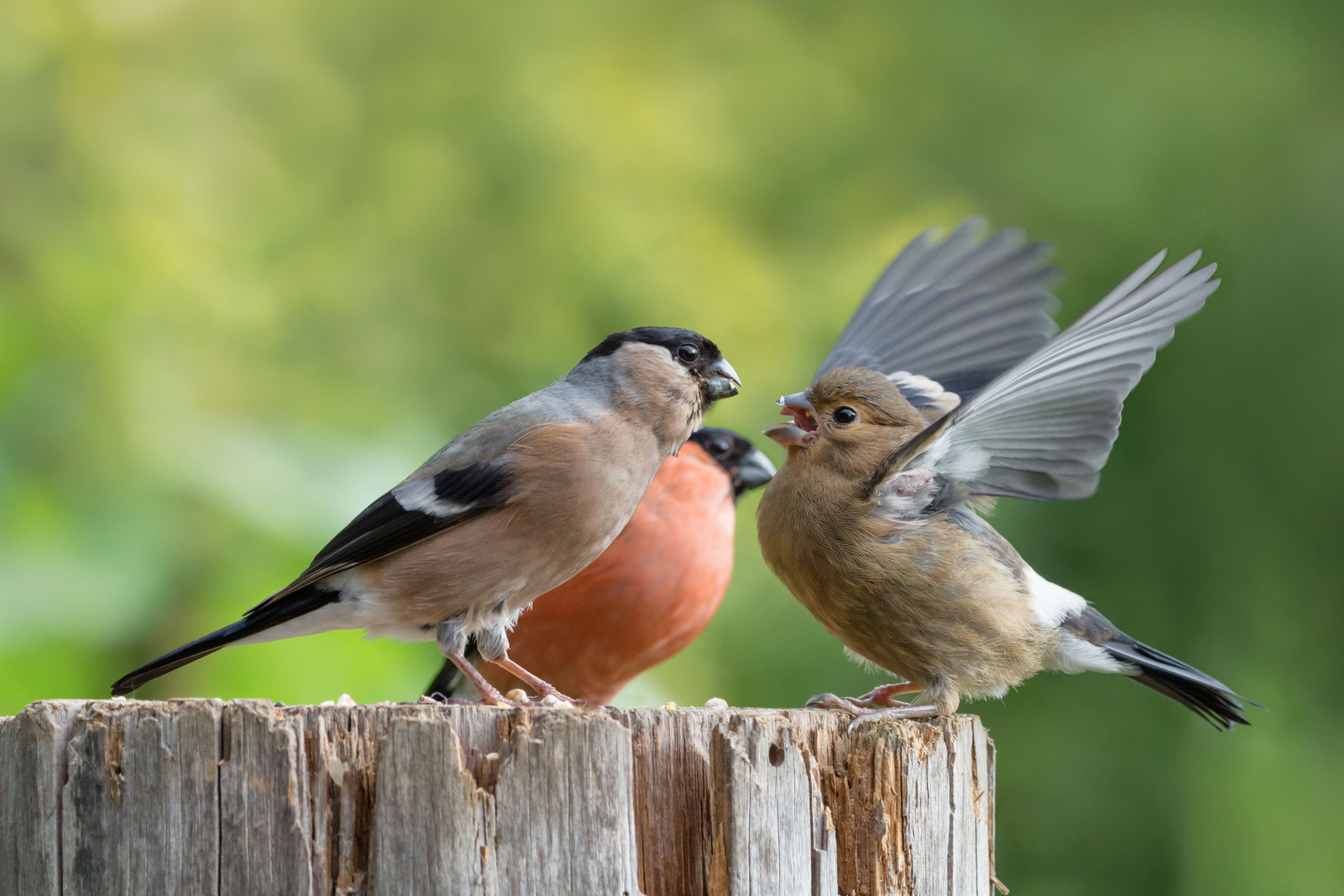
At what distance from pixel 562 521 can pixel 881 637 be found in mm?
837

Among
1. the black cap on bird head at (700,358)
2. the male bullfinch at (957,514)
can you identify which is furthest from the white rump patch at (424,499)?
the male bullfinch at (957,514)

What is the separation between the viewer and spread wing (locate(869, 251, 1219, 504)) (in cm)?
254

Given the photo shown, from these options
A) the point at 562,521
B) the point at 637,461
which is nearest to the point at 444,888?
the point at 562,521

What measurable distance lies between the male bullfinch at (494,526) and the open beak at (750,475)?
126 cm

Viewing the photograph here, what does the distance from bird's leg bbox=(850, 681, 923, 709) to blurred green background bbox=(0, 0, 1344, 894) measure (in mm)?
1822

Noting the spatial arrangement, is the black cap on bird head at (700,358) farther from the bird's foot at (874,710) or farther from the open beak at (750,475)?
the open beak at (750,475)

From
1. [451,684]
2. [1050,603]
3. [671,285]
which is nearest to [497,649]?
[451,684]

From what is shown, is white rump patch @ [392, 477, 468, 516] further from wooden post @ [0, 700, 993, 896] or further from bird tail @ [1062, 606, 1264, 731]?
bird tail @ [1062, 606, 1264, 731]

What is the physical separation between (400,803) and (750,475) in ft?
8.99

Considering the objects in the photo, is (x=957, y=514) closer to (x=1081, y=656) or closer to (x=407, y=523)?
(x=1081, y=656)

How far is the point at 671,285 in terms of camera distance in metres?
5.68

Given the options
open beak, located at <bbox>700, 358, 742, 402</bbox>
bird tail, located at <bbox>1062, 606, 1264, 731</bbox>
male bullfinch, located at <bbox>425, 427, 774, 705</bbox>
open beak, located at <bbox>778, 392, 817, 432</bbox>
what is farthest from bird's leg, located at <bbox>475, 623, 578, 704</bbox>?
bird tail, located at <bbox>1062, 606, 1264, 731</bbox>

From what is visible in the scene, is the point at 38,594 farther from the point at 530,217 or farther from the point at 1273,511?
the point at 1273,511

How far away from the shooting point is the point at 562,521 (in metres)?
2.88
